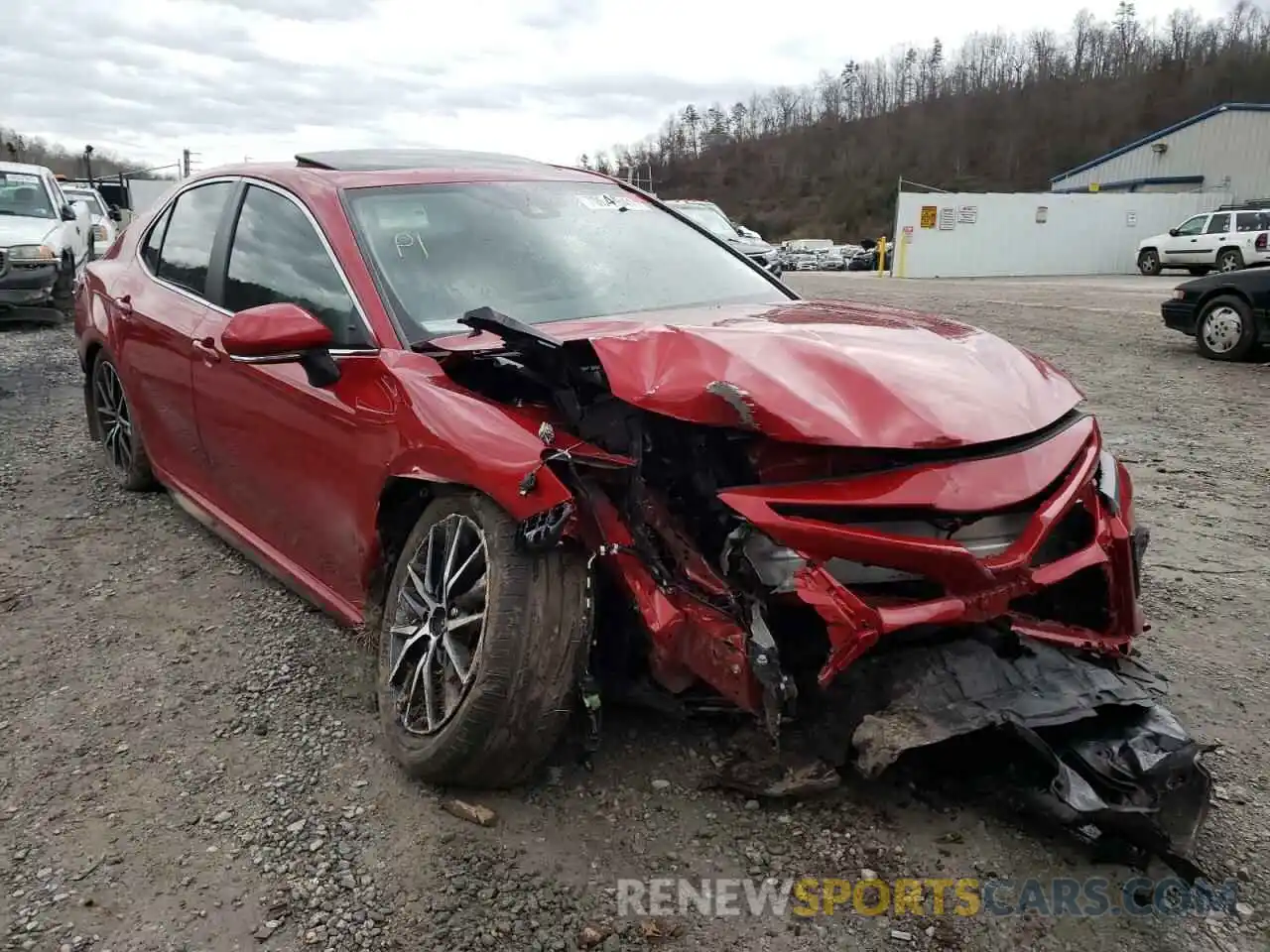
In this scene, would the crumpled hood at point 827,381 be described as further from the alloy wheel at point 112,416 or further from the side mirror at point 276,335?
the alloy wheel at point 112,416

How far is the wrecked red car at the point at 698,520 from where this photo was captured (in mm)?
2121

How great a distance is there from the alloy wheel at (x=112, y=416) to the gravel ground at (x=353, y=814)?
900mm

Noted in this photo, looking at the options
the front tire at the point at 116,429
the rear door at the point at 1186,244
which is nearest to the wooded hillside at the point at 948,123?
the rear door at the point at 1186,244

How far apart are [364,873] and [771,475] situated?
4.24 ft

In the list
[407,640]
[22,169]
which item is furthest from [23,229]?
[407,640]

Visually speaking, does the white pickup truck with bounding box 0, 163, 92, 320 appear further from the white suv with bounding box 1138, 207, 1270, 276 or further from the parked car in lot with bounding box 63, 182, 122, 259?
the white suv with bounding box 1138, 207, 1270, 276

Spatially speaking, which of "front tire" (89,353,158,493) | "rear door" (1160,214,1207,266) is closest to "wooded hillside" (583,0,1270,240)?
"rear door" (1160,214,1207,266)

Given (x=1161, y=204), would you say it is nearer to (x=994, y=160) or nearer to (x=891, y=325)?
(x=891, y=325)

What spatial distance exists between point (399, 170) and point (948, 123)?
9246 centimetres

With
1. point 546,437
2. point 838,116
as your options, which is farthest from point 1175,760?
point 838,116

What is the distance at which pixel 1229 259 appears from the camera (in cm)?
2461

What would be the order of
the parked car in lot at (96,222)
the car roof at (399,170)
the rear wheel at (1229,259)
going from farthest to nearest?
the rear wheel at (1229,259) → the parked car in lot at (96,222) → the car roof at (399,170)

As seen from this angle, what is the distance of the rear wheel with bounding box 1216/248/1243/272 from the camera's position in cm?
2423

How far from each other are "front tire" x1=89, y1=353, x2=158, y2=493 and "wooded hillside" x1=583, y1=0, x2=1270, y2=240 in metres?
62.8
